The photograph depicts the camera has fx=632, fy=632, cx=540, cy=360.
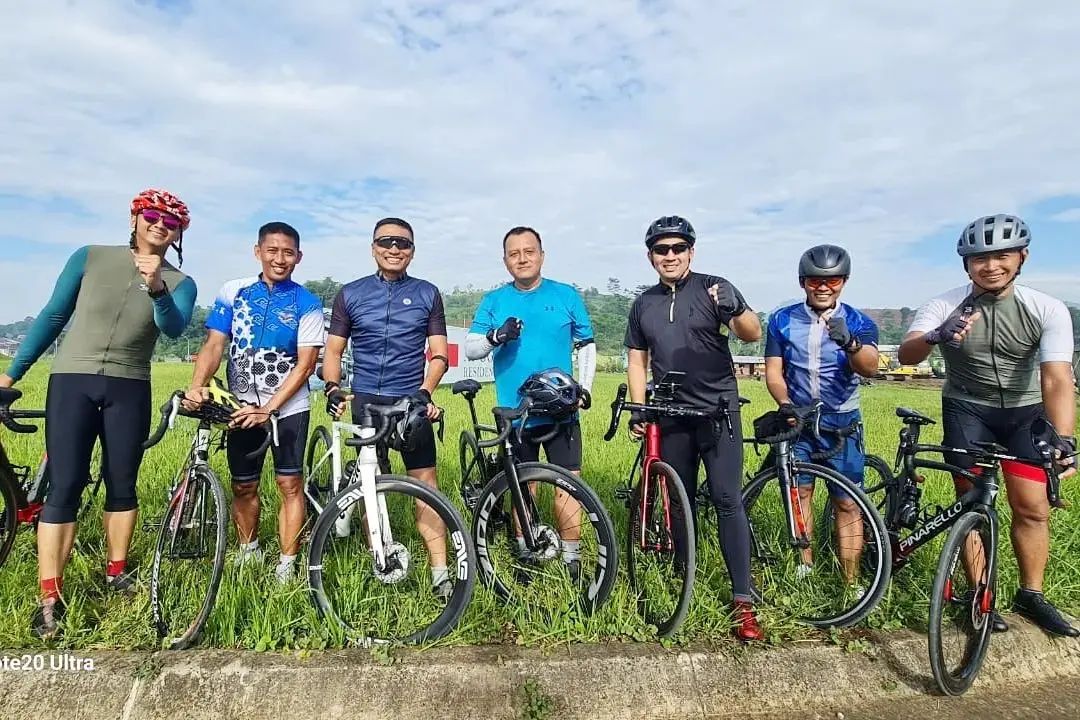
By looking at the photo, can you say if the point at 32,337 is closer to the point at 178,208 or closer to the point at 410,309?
the point at 178,208

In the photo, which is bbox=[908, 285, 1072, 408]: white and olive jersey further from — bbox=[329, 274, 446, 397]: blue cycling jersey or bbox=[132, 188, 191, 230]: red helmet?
bbox=[132, 188, 191, 230]: red helmet

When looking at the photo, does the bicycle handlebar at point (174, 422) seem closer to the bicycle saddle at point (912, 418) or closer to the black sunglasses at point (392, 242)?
the black sunglasses at point (392, 242)

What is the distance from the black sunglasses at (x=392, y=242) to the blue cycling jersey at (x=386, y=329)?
0.21 metres

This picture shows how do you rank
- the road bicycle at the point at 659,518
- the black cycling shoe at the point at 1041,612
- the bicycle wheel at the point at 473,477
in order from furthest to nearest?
the bicycle wheel at the point at 473,477 < the black cycling shoe at the point at 1041,612 < the road bicycle at the point at 659,518

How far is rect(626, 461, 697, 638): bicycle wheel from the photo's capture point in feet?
10.4

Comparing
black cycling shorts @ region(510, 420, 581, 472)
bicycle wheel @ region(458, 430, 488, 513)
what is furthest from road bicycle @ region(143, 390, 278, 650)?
black cycling shorts @ region(510, 420, 581, 472)

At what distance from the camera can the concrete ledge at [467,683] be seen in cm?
269

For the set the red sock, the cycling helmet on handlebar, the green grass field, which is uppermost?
the cycling helmet on handlebar

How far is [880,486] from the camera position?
4215 mm

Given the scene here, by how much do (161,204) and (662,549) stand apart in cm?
334

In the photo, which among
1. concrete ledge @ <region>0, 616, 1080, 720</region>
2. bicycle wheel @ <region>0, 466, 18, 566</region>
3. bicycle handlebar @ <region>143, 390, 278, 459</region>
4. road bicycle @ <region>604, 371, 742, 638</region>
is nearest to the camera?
concrete ledge @ <region>0, 616, 1080, 720</region>

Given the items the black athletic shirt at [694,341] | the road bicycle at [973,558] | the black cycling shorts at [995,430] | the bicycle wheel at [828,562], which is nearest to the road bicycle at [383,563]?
the black athletic shirt at [694,341]

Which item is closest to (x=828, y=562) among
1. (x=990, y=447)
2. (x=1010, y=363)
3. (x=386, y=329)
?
(x=990, y=447)

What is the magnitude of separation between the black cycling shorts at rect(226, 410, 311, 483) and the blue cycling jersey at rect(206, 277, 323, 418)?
0.09 m
